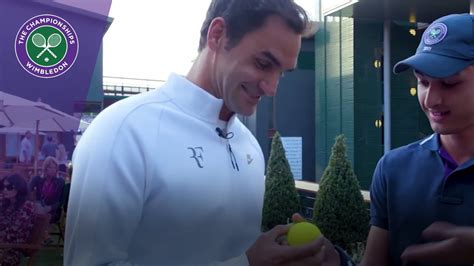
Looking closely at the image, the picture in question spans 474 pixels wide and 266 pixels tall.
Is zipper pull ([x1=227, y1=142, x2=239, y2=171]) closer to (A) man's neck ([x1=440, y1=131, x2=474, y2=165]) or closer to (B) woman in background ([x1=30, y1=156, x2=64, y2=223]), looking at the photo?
(A) man's neck ([x1=440, y1=131, x2=474, y2=165])

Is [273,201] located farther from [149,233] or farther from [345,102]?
[149,233]

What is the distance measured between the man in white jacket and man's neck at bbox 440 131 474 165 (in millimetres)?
697

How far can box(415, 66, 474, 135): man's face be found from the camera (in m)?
1.72

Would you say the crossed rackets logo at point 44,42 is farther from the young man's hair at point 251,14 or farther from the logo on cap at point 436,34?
the logo on cap at point 436,34

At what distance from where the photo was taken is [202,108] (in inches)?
60.5

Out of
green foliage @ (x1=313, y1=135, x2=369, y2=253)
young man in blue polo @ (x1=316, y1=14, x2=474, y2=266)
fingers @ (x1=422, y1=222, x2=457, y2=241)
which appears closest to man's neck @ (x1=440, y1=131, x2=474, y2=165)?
young man in blue polo @ (x1=316, y1=14, x2=474, y2=266)

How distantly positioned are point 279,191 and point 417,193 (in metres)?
6.95

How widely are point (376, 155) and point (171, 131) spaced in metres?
10.9

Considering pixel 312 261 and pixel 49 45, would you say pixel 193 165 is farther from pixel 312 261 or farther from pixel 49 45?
pixel 49 45

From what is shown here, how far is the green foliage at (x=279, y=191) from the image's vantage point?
27.9 ft

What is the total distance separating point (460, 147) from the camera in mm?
1842

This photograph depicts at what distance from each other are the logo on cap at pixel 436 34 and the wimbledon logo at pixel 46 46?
1.80m

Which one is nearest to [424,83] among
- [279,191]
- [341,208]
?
[341,208]

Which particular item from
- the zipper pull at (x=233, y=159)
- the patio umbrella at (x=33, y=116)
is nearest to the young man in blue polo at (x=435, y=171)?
the zipper pull at (x=233, y=159)
